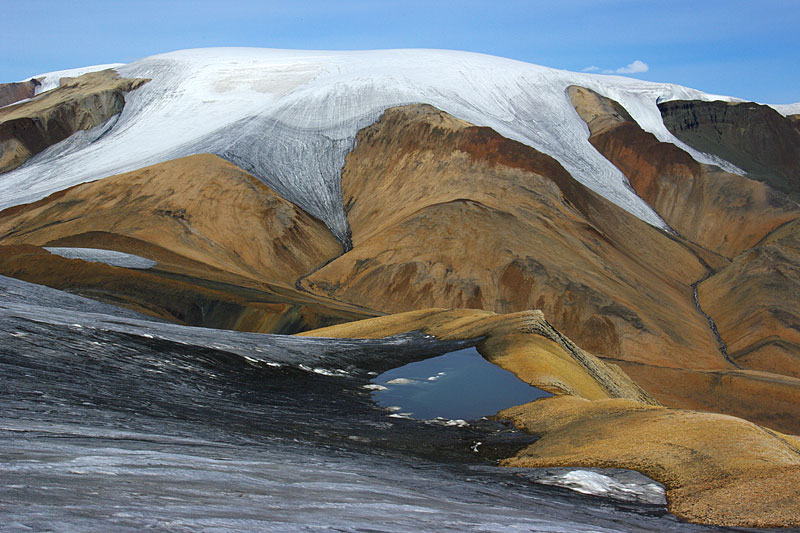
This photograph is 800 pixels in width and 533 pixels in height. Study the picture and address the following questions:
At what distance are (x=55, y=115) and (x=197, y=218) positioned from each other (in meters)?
43.8

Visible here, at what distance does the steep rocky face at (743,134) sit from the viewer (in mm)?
101625

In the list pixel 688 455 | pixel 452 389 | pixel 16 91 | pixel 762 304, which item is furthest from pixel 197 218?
pixel 16 91

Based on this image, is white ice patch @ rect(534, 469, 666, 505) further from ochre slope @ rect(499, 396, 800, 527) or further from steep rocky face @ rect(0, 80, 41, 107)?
steep rocky face @ rect(0, 80, 41, 107)

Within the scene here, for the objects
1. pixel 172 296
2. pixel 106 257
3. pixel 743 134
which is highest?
pixel 743 134

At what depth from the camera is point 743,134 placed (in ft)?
352

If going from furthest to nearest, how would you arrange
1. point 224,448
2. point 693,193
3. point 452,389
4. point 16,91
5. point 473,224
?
point 16,91, point 693,193, point 473,224, point 452,389, point 224,448

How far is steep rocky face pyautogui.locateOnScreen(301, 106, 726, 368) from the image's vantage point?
182 ft

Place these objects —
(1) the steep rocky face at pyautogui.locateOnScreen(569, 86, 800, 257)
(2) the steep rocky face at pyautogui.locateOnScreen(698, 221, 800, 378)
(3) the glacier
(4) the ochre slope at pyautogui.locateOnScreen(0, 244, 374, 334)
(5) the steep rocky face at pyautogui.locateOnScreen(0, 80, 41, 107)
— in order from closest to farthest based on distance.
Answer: (4) the ochre slope at pyautogui.locateOnScreen(0, 244, 374, 334) < (2) the steep rocky face at pyautogui.locateOnScreen(698, 221, 800, 378) < (3) the glacier < (1) the steep rocky face at pyautogui.locateOnScreen(569, 86, 800, 257) < (5) the steep rocky face at pyautogui.locateOnScreen(0, 80, 41, 107)

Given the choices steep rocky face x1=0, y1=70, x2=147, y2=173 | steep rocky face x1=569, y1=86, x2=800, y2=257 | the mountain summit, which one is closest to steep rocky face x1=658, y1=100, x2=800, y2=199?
the mountain summit

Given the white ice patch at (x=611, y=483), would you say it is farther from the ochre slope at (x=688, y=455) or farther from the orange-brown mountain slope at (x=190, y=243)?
the orange-brown mountain slope at (x=190, y=243)

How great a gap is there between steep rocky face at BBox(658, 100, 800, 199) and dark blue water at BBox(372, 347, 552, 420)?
88.6 meters

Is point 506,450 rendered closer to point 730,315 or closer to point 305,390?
point 305,390

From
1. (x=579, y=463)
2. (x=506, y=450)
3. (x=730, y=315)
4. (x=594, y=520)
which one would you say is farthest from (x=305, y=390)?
(x=730, y=315)

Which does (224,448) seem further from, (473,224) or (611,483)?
(473,224)
